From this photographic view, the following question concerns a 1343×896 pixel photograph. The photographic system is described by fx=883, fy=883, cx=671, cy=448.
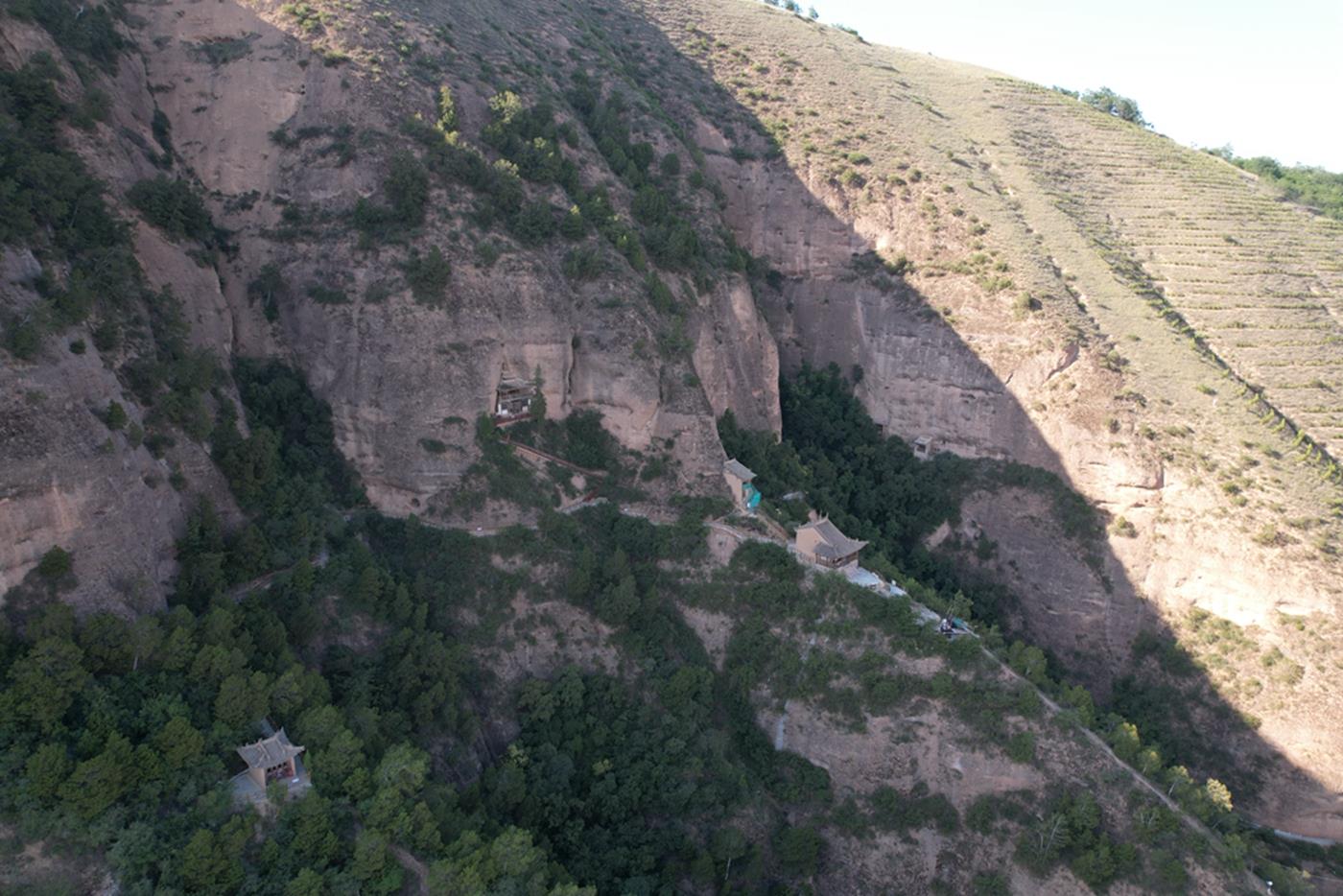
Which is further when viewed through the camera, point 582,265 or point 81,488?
point 582,265

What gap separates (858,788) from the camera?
116 feet

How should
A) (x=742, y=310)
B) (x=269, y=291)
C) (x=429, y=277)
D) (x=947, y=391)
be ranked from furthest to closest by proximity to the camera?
(x=947, y=391), (x=742, y=310), (x=269, y=291), (x=429, y=277)

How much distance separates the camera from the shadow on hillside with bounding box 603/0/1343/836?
40656 millimetres

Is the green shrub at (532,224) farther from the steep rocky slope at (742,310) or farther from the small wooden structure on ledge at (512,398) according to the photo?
the small wooden structure on ledge at (512,398)

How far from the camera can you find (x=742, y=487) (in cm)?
4153

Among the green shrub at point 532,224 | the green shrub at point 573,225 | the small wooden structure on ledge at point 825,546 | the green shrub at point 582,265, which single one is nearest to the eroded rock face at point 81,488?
the green shrub at point 532,224

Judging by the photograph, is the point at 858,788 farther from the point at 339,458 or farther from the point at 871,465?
the point at 339,458

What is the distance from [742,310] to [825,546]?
633 inches

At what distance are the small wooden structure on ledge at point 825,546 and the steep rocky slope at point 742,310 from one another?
252 inches

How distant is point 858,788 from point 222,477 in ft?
89.5

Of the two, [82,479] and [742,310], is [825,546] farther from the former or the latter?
[82,479]

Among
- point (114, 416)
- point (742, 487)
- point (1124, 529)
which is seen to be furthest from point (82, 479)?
point (1124, 529)

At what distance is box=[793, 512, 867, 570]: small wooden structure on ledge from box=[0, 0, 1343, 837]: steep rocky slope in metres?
6.40

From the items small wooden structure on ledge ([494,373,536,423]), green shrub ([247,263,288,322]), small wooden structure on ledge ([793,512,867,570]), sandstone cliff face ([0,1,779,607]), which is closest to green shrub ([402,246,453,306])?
sandstone cliff face ([0,1,779,607])
